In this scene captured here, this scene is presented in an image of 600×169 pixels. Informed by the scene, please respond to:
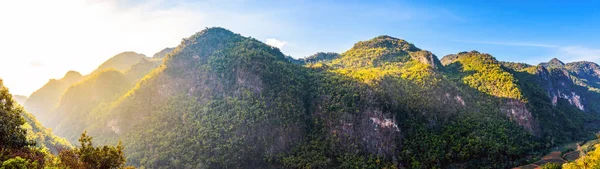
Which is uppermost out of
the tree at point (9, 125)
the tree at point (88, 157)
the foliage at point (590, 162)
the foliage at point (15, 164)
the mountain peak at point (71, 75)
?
the mountain peak at point (71, 75)

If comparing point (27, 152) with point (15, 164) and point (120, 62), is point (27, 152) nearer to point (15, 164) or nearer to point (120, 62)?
point (15, 164)

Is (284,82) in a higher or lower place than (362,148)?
higher

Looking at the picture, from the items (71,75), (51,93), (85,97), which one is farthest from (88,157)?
(51,93)

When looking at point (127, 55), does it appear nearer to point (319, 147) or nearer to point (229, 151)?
point (229, 151)

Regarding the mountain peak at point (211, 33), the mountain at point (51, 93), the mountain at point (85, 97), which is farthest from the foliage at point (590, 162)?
the mountain at point (51, 93)

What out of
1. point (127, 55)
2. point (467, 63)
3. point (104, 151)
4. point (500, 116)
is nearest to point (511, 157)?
point (500, 116)

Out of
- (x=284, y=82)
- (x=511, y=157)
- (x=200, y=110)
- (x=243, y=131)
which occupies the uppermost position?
(x=284, y=82)

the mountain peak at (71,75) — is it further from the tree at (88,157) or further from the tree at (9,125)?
the tree at (88,157)

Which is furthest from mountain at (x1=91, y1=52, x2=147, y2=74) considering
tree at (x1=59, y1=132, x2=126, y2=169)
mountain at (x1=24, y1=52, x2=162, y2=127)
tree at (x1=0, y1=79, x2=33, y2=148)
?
tree at (x1=59, y1=132, x2=126, y2=169)

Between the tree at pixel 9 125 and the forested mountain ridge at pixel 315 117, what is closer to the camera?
the tree at pixel 9 125
